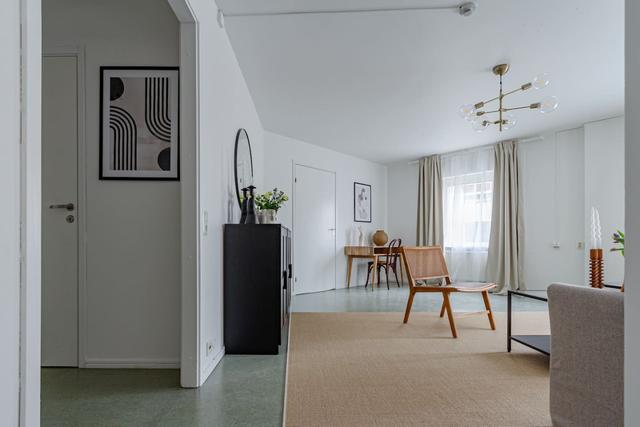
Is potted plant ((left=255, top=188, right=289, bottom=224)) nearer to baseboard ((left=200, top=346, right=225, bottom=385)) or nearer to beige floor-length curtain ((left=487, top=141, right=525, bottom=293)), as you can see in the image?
baseboard ((left=200, top=346, right=225, bottom=385))

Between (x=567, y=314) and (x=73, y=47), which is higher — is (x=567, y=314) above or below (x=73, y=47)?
below

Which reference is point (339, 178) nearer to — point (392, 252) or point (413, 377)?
point (392, 252)

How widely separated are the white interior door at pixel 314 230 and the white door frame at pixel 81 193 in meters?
3.33

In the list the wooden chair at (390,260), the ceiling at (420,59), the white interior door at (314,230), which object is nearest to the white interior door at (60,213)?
the ceiling at (420,59)

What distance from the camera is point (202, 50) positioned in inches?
86.7

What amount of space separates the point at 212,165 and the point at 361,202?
4.76 metres

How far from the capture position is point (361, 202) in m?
6.96

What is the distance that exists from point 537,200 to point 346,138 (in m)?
2.86

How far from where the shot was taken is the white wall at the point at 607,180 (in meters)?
4.58

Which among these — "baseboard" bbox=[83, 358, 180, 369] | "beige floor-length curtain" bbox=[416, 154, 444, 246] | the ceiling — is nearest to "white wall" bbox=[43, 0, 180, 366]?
"baseboard" bbox=[83, 358, 180, 369]

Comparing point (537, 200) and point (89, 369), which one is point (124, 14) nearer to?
point (89, 369)

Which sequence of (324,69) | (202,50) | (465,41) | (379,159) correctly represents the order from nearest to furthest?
(202,50)
(465,41)
(324,69)
(379,159)
